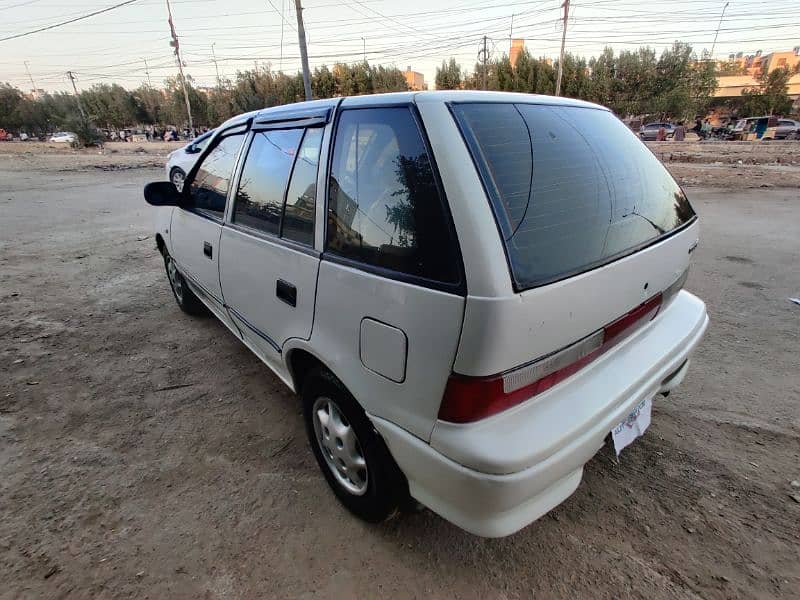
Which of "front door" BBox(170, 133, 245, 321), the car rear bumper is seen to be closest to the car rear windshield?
the car rear bumper

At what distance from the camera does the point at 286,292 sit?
1.97m

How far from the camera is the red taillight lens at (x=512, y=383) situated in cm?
128

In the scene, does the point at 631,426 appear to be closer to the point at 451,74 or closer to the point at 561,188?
the point at 561,188

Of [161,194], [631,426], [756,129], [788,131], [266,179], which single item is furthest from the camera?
[756,129]

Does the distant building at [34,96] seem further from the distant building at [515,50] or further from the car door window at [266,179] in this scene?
the car door window at [266,179]

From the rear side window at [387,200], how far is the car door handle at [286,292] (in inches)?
13.4

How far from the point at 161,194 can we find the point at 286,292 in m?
1.70

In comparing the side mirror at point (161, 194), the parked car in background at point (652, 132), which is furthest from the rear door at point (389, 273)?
the parked car in background at point (652, 132)

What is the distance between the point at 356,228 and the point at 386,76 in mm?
48634

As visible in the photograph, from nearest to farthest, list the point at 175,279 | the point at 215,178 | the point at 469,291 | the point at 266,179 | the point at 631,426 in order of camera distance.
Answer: the point at 469,291
the point at 631,426
the point at 266,179
the point at 215,178
the point at 175,279

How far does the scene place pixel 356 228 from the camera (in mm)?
1610

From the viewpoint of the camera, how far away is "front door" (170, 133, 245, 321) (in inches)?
105

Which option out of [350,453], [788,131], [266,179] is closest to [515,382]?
[350,453]

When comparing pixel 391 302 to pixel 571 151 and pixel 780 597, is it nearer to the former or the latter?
pixel 571 151
